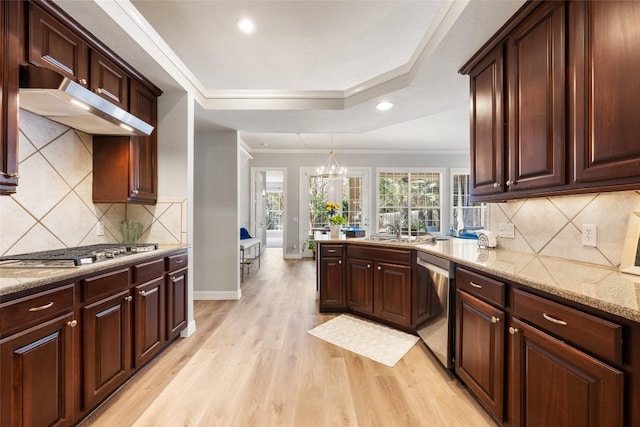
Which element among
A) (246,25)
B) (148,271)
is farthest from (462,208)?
(148,271)

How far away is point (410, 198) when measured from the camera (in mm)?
7574

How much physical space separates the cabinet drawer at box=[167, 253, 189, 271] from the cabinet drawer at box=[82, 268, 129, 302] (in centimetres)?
54

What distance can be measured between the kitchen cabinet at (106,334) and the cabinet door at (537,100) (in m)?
2.60

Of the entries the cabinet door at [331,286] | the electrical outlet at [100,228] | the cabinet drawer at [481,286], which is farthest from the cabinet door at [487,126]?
the electrical outlet at [100,228]

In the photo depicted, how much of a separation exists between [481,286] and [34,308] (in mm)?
2302

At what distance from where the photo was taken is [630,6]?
3.74ft

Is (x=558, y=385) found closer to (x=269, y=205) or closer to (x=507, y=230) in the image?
(x=507, y=230)

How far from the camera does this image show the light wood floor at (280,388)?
1.72 metres

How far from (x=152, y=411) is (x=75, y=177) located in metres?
1.86

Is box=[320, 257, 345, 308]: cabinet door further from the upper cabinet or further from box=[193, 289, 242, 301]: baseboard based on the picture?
the upper cabinet

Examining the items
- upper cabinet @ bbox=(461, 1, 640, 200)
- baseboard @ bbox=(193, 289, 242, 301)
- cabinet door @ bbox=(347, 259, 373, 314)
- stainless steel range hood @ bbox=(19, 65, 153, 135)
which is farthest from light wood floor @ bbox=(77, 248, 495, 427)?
stainless steel range hood @ bbox=(19, 65, 153, 135)

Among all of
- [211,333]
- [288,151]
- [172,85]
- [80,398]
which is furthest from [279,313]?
[288,151]

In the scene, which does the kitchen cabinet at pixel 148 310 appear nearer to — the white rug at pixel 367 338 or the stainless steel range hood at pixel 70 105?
the stainless steel range hood at pixel 70 105

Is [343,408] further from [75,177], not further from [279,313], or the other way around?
[75,177]
